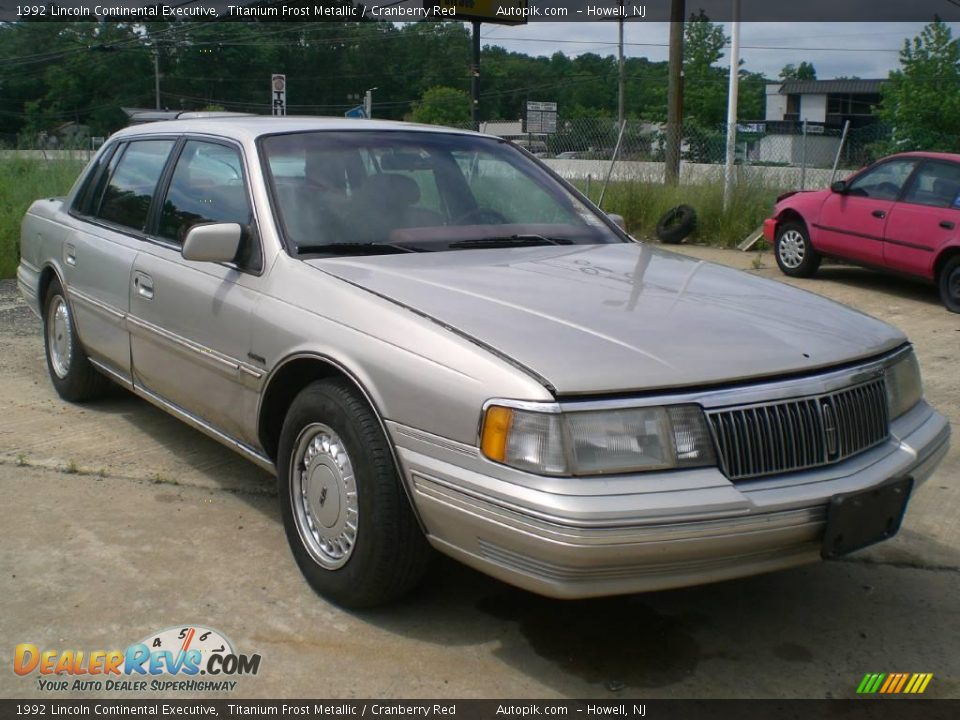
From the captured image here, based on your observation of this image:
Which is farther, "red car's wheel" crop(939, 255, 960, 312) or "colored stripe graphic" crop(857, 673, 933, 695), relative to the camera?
"red car's wheel" crop(939, 255, 960, 312)

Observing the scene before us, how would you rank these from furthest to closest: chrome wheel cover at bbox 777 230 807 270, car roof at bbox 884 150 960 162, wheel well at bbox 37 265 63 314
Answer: chrome wheel cover at bbox 777 230 807 270, car roof at bbox 884 150 960 162, wheel well at bbox 37 265 63 314

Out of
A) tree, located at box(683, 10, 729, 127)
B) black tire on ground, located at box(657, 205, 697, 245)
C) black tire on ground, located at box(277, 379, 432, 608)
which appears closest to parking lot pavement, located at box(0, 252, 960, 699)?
black tire on ground, located at box(277, 379, 432, 608)

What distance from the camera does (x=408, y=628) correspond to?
134 inches

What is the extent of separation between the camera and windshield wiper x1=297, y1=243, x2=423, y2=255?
12.7ft

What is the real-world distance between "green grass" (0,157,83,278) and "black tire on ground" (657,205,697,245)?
803 centimetres

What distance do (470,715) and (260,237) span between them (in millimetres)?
1937

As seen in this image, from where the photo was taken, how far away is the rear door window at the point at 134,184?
4973mm

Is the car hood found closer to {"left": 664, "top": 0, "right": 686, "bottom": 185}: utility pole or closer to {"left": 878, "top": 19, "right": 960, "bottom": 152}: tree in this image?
{"left": 664, "top": 0, "right": 686, "bottom": 185}: utility pole

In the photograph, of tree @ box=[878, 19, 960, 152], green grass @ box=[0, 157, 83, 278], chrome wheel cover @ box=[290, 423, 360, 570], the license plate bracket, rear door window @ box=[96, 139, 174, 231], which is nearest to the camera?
the license plate bracket

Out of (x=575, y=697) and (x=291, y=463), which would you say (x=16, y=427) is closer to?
(x=291, y=463)

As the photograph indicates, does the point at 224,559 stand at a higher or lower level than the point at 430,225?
lower

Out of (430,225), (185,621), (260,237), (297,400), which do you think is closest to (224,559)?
(185,621)

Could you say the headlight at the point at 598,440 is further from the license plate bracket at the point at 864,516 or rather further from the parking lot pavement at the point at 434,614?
the parking lot pavement at the point at 434,614

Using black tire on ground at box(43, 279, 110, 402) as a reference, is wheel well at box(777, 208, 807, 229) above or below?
above
